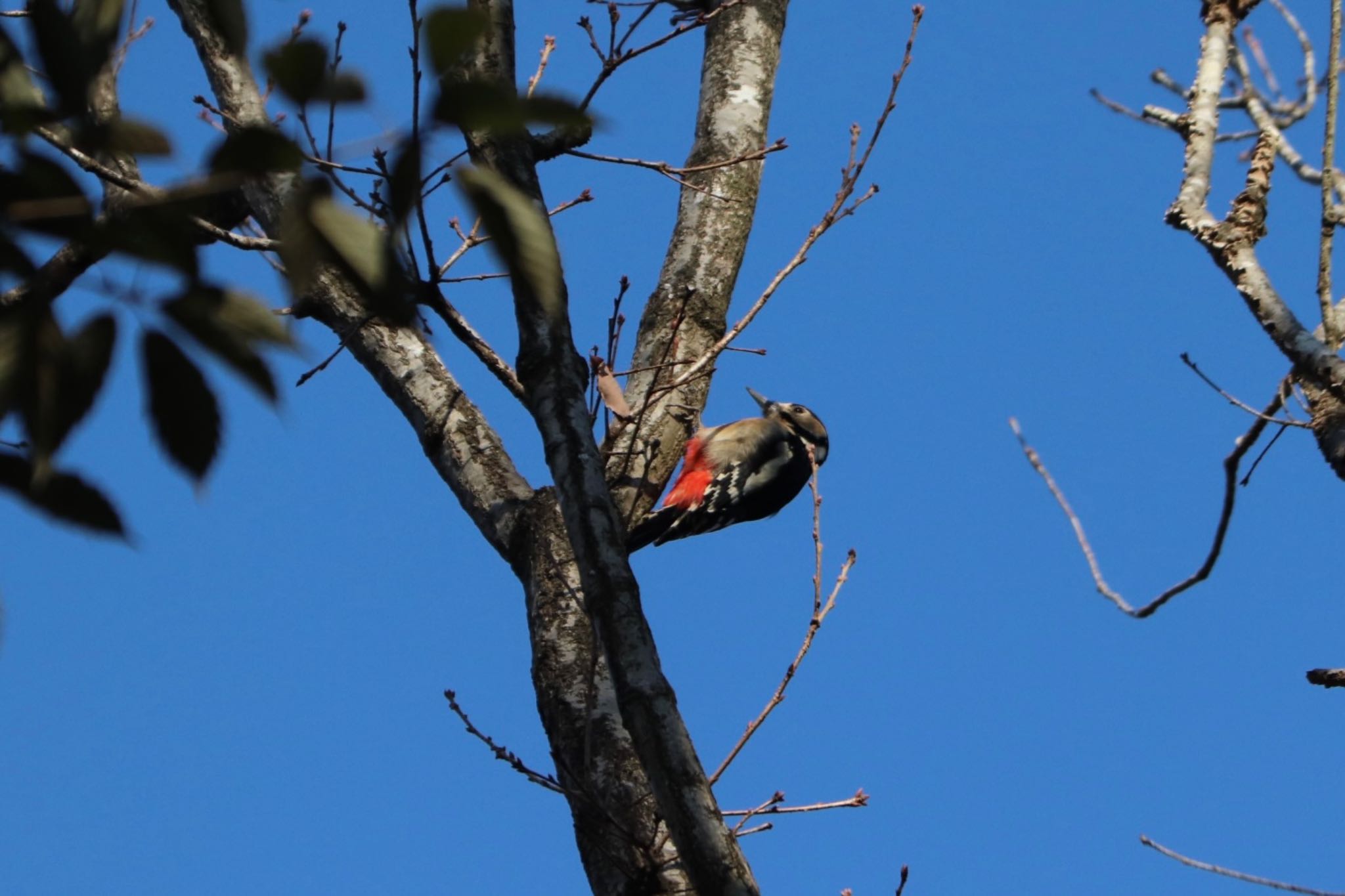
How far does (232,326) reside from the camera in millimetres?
1020

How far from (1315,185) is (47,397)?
5.04 metres

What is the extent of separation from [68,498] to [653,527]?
4420mm

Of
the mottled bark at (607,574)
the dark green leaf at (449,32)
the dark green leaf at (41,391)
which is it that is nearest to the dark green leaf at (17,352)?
the dark green leaf at (41,391)

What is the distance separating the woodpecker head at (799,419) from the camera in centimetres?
819

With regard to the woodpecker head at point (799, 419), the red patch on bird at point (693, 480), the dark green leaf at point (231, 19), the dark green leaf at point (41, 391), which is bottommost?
the dark green leaf at point (41, 391)

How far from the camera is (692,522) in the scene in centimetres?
650

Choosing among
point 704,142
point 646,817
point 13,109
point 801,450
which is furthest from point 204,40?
point 801,450

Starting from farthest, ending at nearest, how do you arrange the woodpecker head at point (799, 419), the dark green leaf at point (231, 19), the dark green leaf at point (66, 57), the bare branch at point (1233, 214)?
the woodpecker head at point (799, 419), the bare branch at point (1233, 214), the dark green leaf at point (231, 19), the dark green leaf at point (66, 57)

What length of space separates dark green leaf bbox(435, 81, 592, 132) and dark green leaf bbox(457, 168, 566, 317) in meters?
0.04

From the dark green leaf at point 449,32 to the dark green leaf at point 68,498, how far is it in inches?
20.9

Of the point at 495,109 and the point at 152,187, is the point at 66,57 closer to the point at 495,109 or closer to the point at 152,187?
the point at 495,109

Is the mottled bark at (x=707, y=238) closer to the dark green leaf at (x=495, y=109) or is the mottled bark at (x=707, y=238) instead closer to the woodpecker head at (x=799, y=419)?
the dark green leaf at (x=495, y=109)

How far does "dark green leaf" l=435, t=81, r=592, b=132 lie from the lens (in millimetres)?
958

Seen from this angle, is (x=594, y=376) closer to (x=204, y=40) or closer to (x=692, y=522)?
(x=204, y=40)
